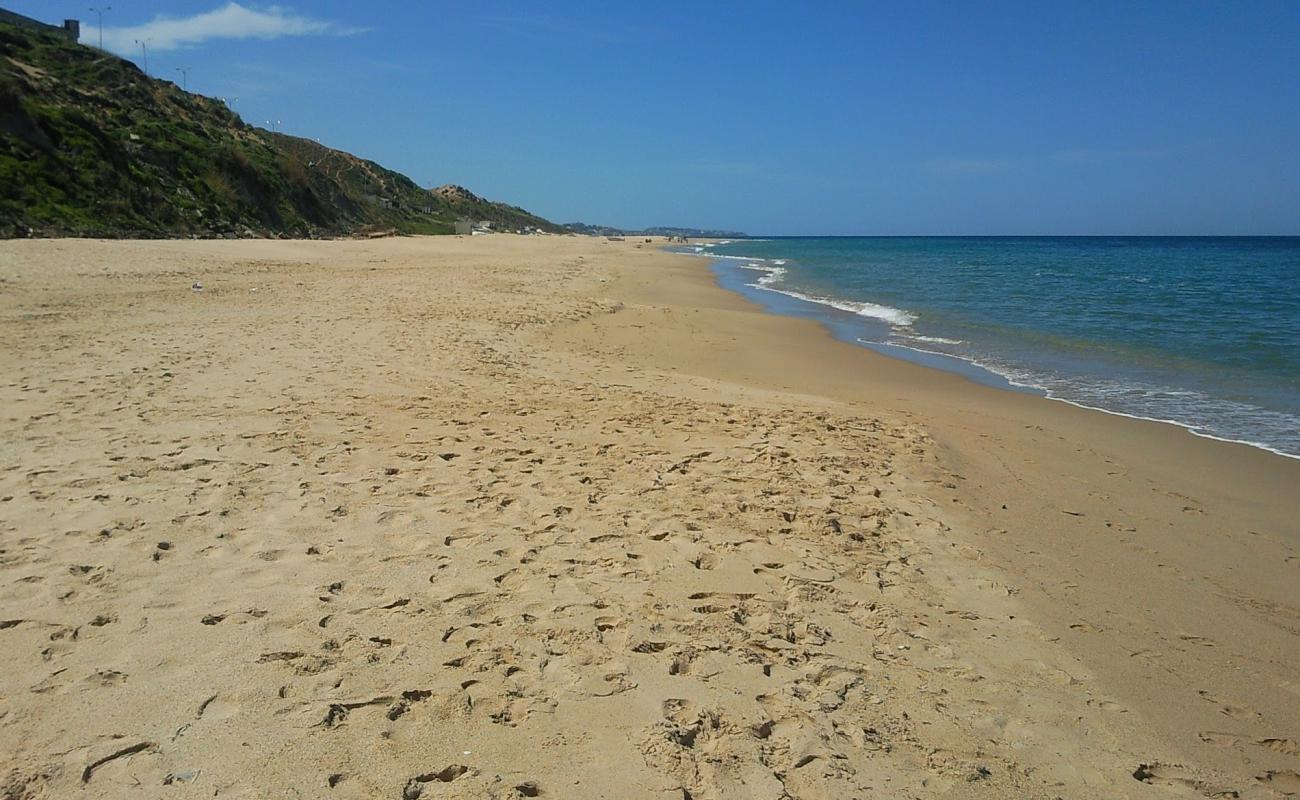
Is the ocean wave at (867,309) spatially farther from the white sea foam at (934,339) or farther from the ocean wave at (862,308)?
the white sea foam at (934,339)

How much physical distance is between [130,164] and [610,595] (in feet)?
98.7

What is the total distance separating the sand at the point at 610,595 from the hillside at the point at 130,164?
59.6 feet

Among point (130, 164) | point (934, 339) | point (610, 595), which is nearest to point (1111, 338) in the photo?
point (934, 339)

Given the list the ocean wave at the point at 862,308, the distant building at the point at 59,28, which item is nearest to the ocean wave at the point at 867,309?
the ocean wave at the point at 862,308

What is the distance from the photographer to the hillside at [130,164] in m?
22.3

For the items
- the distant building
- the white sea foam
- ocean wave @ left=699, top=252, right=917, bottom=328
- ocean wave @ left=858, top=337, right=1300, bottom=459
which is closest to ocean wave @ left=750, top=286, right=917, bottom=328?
ocean wave @ left=699, top=252, right=917, bottom=328

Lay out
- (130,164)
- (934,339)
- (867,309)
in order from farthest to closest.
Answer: (130,164) < (867,309) < (934,339)

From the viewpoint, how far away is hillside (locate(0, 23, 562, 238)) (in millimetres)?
22309

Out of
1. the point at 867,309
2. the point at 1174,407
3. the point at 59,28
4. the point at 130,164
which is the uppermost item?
the point at 59,28

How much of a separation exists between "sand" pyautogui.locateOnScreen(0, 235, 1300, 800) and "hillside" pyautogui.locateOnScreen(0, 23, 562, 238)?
18.2 metres

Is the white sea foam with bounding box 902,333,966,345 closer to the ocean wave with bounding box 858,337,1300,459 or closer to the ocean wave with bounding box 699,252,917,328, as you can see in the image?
the ocean wave with bounding box 699,252,917,328

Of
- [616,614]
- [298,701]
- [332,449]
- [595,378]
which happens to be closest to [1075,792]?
[616,614]

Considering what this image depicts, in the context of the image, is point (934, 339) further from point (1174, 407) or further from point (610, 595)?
point (610, 595)

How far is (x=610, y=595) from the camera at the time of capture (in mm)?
3779
